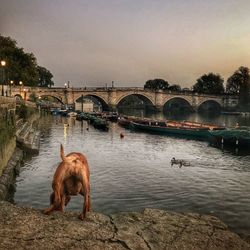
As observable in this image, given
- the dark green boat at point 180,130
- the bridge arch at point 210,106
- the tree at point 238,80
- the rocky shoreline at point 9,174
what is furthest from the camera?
the tree at point 238,80

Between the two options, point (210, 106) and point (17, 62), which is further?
point (210, 106)

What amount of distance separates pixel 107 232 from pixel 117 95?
5284 inches

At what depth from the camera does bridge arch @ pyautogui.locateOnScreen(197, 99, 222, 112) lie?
180000mm

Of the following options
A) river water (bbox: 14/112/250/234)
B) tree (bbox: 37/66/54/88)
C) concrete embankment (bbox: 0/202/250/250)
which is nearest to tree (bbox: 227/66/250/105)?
tree (bbox: 37/66/54/88)

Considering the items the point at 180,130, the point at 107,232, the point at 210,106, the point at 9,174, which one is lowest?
the point at 9,174

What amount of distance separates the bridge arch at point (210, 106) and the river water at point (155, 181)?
14242 centimetres

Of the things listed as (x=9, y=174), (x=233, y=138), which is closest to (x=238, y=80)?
(x=233, y=138)

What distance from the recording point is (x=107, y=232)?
28.4 feet

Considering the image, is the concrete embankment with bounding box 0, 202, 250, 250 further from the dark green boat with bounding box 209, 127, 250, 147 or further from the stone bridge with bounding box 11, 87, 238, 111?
the stone bridge with bounding box 11, 87, 238, 111

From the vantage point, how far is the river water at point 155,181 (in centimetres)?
1859

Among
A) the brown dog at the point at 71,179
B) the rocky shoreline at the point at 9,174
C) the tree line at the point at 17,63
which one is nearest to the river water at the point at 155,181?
the rocky shoreline at the point at 9,174

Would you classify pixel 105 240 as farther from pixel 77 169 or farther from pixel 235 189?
pixel 235 189

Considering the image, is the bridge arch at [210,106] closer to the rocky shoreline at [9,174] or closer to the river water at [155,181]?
the river water at [155,181]

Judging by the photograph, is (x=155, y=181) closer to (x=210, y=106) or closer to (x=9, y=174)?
(x=9, y=174)
